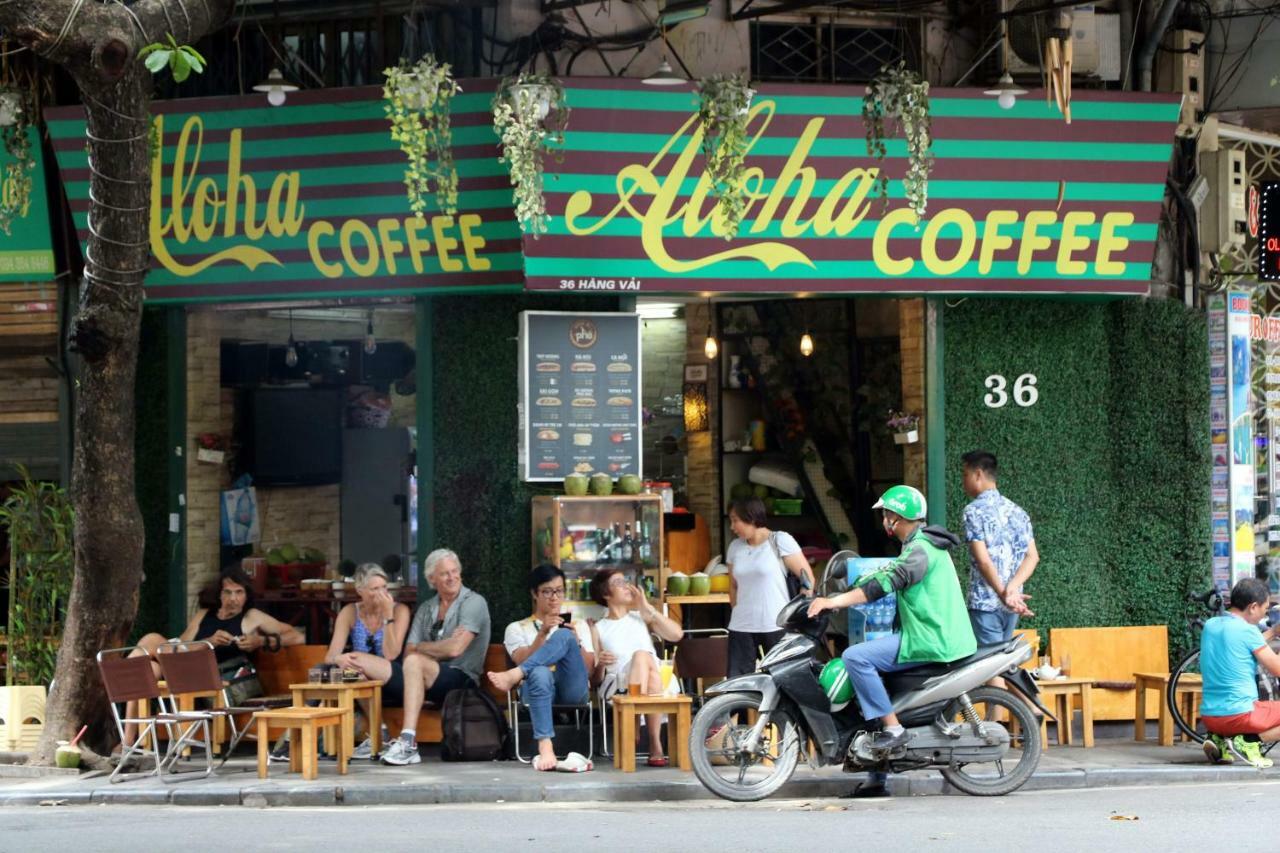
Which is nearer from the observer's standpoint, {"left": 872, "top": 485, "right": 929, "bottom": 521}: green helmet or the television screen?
{"left": 872, "top": 485, "right": 929, "bottom": 521}: green helmet

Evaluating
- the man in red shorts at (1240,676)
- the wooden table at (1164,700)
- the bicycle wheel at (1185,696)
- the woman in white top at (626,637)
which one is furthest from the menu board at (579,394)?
the man in red shorts at (1240,676)

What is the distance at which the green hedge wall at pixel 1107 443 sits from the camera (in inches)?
597

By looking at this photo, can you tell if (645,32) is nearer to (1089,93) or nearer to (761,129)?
(761,129)

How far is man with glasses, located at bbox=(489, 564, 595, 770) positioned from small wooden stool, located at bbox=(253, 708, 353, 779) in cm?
104

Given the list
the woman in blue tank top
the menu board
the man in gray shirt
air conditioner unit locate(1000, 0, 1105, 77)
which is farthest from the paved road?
air conditioner unit locate(1000, 0, 1105, 77)

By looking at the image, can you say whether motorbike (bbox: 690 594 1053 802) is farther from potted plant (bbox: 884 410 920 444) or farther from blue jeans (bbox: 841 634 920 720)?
potted plant (bbox: 884 410 920 444)

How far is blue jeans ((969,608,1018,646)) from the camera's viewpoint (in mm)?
13008

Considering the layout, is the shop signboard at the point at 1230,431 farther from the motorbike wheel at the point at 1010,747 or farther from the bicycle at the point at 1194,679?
the motorbike wheel at the point at 1010,747

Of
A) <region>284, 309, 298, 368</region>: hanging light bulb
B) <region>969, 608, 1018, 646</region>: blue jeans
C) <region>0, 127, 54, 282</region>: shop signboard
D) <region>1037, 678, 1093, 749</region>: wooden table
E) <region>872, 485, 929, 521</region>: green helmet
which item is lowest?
<region>1037, 678, 1093, 749</region>: wooden table

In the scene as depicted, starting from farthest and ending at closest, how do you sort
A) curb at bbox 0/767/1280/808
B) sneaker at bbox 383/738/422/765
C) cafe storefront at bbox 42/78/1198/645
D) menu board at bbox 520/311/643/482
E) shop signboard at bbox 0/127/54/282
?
1. shop signboard at bbox 0/127/54/282
2. menu board at bbox 520/311/643/482
3. cafe storefront at bbox 42/78/1198/645
4. sneaker at bbox 383/738/422/765
5. curb at bbox 0/767/1280/808

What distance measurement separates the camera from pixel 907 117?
13.9 m

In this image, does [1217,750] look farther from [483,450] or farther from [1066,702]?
[483,450]

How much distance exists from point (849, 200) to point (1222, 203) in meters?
3.38

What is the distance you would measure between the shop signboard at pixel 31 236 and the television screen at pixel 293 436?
200 centimetres
